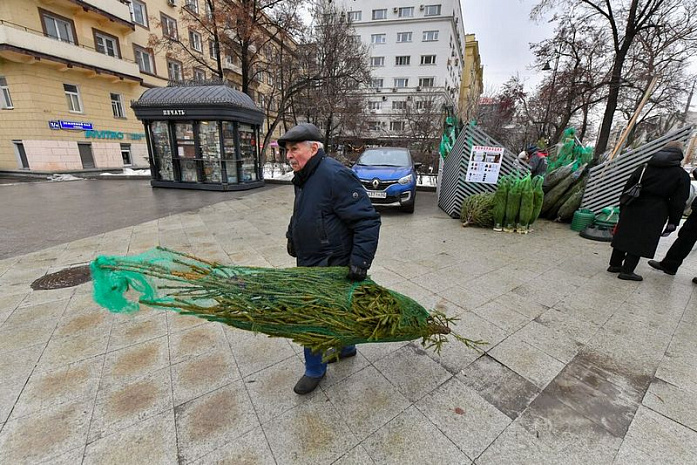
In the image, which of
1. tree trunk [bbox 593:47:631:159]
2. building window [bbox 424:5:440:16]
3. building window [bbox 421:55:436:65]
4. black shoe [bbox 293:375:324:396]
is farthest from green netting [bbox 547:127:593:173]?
building window [bbox 424:5:440:16]

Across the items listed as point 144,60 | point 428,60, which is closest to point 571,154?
point 144,60

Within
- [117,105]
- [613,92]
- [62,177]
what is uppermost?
[613,92]

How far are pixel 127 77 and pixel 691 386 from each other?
1004 inches

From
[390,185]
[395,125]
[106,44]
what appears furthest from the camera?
[395,125]

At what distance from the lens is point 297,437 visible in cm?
175

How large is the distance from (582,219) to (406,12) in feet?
128

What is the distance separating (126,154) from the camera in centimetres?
1959

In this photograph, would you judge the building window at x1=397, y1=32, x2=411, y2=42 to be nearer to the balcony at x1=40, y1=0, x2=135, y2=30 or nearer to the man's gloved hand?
the balcony at x1=40, y1=0, x2=135, y2=30

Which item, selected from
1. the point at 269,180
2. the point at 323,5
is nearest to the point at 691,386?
the point at 269,180

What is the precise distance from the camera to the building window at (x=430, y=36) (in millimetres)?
34156

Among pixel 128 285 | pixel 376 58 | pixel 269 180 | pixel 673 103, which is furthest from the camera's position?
pixel 376 58

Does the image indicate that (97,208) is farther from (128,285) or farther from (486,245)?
(486,245)

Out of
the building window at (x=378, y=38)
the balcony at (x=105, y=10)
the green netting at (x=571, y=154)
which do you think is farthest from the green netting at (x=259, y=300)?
the building window at (x=378, y=38)

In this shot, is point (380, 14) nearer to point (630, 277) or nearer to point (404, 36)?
point (404, 36)
